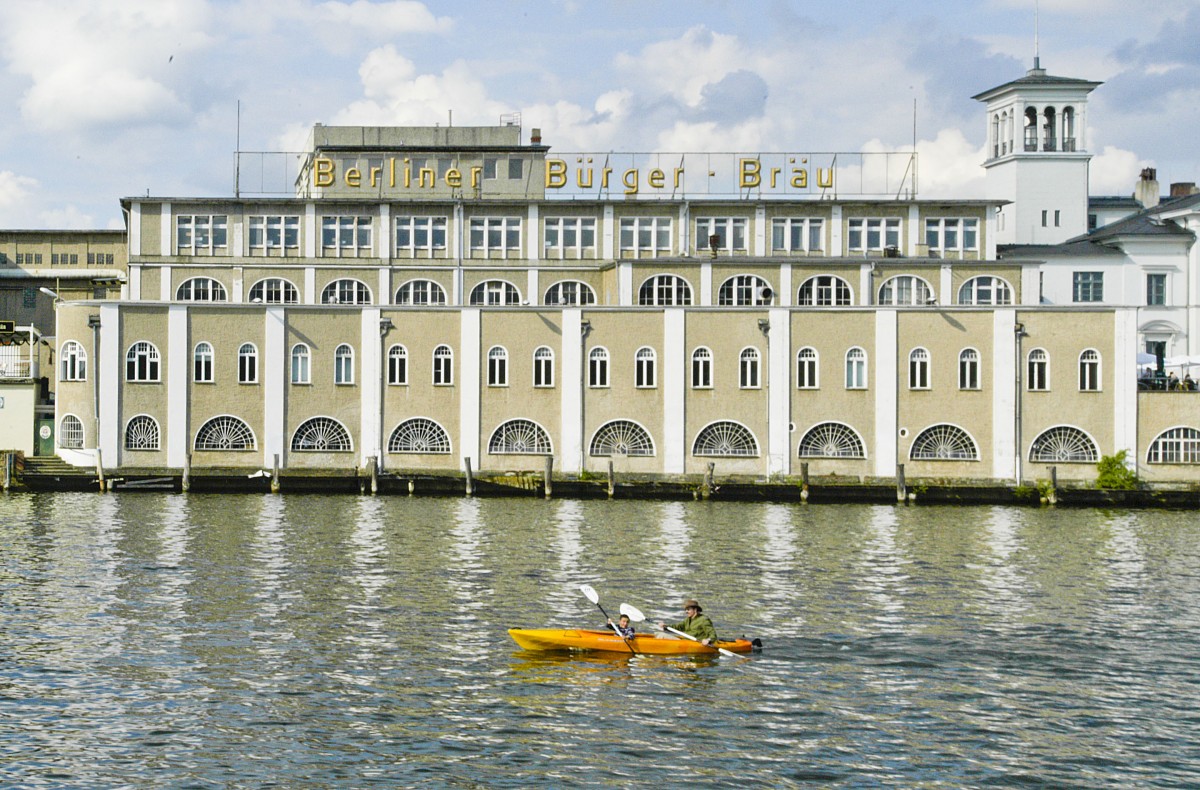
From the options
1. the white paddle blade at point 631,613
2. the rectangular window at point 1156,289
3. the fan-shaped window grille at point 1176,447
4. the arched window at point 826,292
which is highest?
the rectangular window at point 1156,289

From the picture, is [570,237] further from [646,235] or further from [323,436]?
[323,436]

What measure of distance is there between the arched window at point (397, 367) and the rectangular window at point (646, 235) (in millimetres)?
20753

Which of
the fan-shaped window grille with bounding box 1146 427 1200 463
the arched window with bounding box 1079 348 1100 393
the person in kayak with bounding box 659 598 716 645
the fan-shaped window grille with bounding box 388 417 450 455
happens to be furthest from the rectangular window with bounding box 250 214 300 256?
the person in kayak with bounding box 659 598 716 645

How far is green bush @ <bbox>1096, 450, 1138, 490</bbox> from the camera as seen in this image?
79.4 metres

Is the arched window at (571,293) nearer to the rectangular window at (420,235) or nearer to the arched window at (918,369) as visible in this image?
the rectangular window at (420,235)

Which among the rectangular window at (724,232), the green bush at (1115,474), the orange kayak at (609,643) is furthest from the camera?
the rectangular window at (724,232)

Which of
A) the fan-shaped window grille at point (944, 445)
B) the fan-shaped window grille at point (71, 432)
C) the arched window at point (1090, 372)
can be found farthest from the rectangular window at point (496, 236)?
the arched window at point (1090, 372)

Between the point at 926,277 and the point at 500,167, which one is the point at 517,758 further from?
the point at 500,167

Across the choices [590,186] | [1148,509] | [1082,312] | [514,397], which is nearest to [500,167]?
[590,186]

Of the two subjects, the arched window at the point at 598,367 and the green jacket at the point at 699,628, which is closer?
the green jacket at the point at 699,628

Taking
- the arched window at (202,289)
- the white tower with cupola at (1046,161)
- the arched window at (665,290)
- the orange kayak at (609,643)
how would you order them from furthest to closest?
the white tower with cupola at (1046,161)
the arched window at (202,289)
the arched window at (665,290)
the orange kayak at (609,643)

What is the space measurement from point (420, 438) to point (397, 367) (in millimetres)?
3994

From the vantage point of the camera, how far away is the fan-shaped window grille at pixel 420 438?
81875 millimetres

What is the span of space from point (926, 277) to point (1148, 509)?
2123cm
